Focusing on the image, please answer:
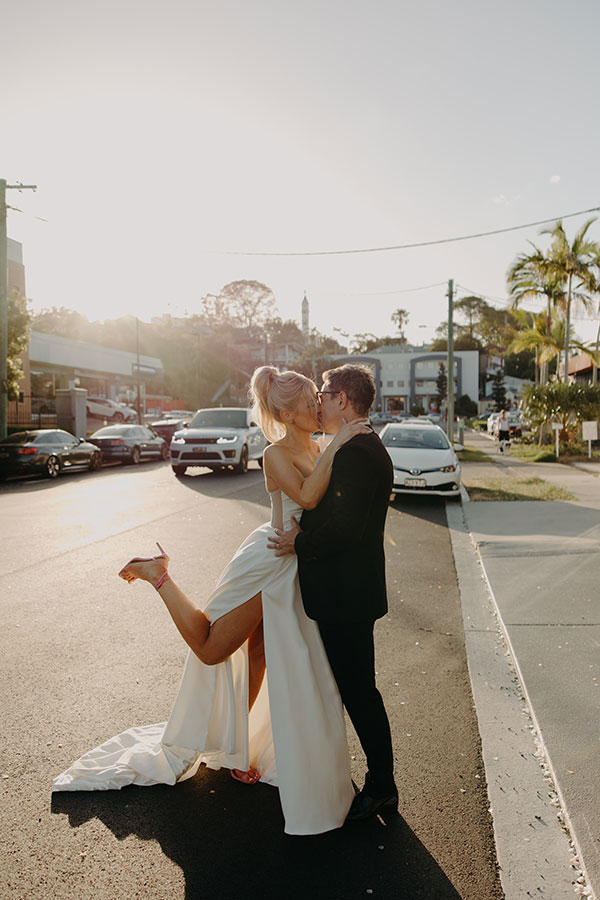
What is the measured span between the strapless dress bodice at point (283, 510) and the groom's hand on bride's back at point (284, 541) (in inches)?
2.1

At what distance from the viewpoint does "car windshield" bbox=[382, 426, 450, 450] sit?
1420cm

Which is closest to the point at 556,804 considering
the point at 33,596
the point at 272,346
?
the point at 33,596

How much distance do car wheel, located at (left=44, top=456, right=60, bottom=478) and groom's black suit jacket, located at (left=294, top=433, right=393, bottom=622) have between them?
16793 millimetres

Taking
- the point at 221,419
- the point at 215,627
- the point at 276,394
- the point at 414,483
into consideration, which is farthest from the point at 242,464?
the point at 276,394

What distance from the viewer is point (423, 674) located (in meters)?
4.49

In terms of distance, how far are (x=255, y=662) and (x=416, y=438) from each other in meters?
11.7

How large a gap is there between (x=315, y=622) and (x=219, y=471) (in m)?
16.9

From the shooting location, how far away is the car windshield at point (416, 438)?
14202mm

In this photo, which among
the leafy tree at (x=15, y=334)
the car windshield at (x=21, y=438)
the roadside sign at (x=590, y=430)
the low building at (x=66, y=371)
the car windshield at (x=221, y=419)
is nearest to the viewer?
the car windshield at (x=21, y=438)

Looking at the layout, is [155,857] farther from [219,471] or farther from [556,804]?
[219,471]

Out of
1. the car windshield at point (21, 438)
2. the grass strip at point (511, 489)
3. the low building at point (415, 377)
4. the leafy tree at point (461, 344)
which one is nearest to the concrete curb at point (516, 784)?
the grass strip at point (511, 489)

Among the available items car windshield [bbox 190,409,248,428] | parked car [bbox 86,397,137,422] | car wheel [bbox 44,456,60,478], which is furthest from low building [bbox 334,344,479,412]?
car wheel [bbox 44,456,60,478]

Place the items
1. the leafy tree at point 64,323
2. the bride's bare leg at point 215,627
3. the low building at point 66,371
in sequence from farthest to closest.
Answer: the leafy tree at point 64,323 < the low building at point 66,371 < the bride's bare leg at point 215,627

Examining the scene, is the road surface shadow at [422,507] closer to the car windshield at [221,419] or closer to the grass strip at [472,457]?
the car windshield at [221,419]
